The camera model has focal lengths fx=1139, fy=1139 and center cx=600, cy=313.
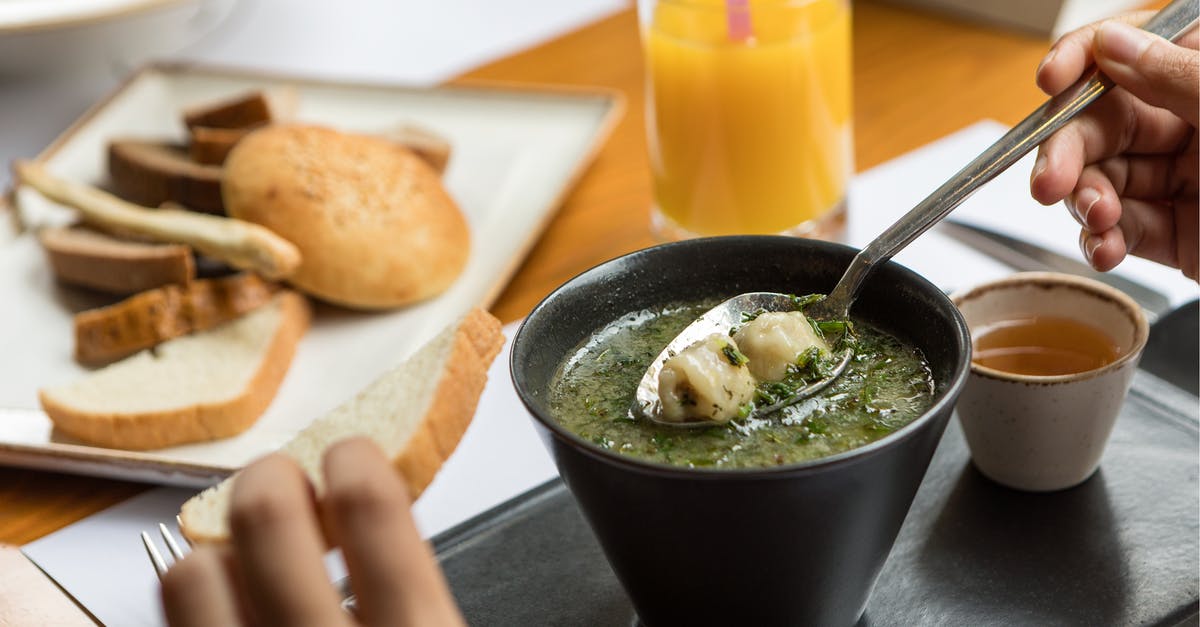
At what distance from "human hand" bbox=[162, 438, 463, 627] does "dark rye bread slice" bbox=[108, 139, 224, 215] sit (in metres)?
1.49

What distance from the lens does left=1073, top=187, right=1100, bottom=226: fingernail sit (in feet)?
4.90

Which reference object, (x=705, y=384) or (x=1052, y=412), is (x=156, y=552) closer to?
(x=705, y=384)

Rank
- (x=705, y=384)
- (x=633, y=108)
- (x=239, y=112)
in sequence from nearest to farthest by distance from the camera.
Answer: (x=705, y=384) < (x=239, y=112) < (x=633, y=108)

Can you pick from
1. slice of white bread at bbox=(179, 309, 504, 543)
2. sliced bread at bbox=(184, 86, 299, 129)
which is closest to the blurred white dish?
sliced bread at bbox=(184, 86, 299, 129)

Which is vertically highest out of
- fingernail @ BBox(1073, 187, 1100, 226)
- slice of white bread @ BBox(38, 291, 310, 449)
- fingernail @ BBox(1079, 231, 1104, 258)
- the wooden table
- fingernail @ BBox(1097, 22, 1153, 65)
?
fingernail @ BBox(1097, 22, 1153, 65)

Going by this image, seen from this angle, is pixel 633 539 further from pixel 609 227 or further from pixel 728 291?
pixel 609 227

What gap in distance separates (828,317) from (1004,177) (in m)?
1.10

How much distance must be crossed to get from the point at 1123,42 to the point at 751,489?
79cm

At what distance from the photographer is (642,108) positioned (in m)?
2.74

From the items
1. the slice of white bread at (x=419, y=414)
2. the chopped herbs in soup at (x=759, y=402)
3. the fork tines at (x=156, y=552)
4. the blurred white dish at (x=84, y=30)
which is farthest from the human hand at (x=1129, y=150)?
the blurred white dish at (x=84, y=30)

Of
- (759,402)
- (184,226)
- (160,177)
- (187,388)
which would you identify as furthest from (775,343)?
(160,177)

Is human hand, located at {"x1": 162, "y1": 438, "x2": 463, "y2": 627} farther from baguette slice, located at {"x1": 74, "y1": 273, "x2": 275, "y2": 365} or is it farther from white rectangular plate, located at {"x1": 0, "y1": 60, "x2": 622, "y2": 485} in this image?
baguette slice, located at {"x1": 74, "y1": 273, "x2": 275, "y2": 365}

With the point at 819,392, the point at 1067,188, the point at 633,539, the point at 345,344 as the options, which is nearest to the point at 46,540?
the point at 345,344

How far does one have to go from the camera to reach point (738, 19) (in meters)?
1.95
